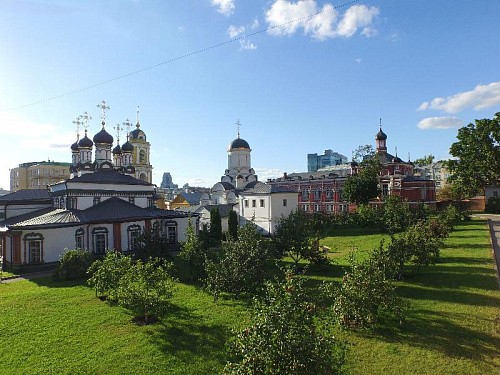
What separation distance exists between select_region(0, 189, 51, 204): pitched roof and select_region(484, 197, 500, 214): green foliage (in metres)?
52.4

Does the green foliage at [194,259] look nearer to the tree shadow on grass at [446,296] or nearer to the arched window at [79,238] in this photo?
the tree shadow on grass at [446,296]

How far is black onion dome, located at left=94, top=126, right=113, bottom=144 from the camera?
113ft

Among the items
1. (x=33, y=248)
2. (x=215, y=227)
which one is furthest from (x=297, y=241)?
(x=215, y=227)

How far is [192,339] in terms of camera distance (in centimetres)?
1065

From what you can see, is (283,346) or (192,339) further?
(192,339)

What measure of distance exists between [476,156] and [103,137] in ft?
125

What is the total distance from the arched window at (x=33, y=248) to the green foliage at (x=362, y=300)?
19.9 meters

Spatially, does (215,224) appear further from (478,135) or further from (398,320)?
(478,135)

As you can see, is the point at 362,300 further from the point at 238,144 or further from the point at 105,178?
the point at 238,144

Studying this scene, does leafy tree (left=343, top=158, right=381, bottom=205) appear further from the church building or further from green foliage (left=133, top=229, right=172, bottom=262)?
green foliage (left=133, top=229, right=172, bottom=262)

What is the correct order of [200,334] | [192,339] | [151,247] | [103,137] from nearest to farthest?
[192,339], [200,334], [151,247], [103,137]

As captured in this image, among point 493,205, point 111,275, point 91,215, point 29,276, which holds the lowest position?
point 29,276

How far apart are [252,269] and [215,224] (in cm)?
2025

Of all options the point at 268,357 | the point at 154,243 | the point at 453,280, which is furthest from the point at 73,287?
the point at 453,280
